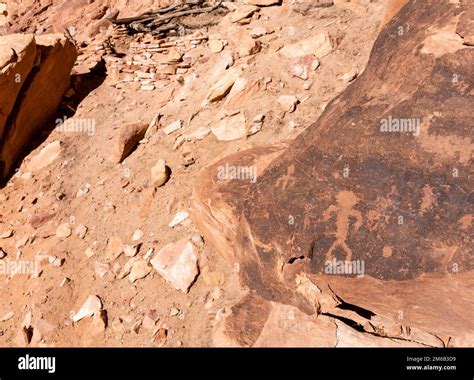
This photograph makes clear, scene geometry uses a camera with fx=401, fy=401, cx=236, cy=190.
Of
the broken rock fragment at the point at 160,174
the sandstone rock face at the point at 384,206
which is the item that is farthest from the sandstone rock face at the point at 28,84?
the sandstone rock face at the point at 384,206

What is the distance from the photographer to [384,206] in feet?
9.23

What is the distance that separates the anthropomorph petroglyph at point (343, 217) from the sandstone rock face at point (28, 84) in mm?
5257

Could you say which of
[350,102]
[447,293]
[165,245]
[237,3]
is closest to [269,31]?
[237,3]

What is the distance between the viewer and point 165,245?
4.26m

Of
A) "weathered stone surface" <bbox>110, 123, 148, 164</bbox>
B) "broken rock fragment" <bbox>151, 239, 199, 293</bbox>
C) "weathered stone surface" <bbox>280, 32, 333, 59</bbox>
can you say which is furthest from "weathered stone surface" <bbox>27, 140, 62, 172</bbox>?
"weathered stone surface" <bbox>280, 32, 333, 59</bbox>

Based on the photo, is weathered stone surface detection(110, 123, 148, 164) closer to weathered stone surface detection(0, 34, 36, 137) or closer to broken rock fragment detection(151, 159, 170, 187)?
broken rock fragment detection(151, 159, 170, 187)

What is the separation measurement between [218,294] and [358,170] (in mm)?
1735

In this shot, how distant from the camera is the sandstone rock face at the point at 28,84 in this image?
5.96 metres

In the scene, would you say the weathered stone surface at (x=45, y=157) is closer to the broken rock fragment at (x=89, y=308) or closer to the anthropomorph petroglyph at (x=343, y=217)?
the broken rock fragment at (x=89, y=308)

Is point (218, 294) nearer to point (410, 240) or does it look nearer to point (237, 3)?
point (410, 240)

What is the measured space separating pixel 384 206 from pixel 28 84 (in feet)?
19.6

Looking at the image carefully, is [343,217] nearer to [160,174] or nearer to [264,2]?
[160,174]

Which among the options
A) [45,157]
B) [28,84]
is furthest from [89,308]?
[28,84]
